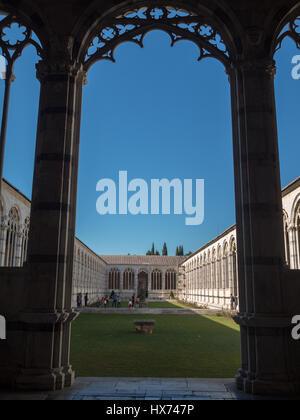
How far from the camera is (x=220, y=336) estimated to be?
42.2ft

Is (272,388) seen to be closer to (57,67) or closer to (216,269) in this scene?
(57,67)

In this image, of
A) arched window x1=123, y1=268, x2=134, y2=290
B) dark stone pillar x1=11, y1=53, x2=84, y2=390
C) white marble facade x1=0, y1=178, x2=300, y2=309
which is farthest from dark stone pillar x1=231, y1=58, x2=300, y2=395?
arched window x1=123, y1=268, x2=134, y2=290

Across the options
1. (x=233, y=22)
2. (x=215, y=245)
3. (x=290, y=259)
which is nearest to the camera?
(x=233, y=22)

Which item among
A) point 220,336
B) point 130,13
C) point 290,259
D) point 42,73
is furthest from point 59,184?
point 290,259

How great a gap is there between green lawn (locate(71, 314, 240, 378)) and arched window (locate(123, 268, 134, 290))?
5237 centimetres

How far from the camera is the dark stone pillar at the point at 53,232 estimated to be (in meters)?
5.37

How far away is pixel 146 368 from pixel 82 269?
31.1 metres

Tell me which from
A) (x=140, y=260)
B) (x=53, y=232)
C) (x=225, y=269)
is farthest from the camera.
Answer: (x=140, y=260)

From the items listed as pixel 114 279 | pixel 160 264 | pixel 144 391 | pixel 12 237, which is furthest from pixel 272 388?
pixel 160 264

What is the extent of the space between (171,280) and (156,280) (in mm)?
2911

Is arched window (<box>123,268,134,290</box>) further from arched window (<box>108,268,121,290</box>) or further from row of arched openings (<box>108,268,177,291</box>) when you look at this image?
arched window (<box>108,268,121,290</box>)

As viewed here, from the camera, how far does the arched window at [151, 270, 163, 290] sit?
6600 centimetres

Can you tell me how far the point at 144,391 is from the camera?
16.5 feet

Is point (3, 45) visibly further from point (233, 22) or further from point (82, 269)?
point (82, 269)
